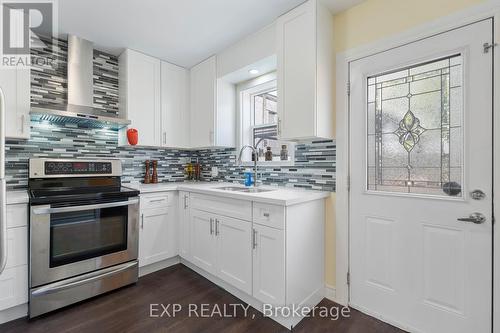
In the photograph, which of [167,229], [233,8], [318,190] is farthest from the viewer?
[167,229]

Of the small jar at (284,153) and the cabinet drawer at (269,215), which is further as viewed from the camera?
the small jar at (284,153)

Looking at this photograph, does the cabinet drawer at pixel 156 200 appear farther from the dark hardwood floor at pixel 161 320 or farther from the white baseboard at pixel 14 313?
the white baseboard at pixel 14 313

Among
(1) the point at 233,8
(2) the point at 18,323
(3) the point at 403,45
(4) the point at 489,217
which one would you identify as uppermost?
(1) the point at 233,8

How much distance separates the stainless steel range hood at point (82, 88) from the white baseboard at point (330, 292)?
102 inches

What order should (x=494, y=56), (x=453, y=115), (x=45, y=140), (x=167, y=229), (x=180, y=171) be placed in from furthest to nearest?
(x=180, y=171) → (x=167, y=229) → (x=45, y=140) → (x=453, y=115) → (x=494, y=56)

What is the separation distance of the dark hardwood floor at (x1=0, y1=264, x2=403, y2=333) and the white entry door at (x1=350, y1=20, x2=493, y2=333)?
0.96 feet

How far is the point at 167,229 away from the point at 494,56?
9.79 ft

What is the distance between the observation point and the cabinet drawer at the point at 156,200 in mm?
2503

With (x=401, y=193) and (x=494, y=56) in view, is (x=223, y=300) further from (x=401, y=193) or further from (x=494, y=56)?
(x=494, y=56)

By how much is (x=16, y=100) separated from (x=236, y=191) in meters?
2.05

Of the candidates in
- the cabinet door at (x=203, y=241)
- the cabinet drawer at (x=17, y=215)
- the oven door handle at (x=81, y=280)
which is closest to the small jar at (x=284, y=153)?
the cabinet door at (x=203, y=241)

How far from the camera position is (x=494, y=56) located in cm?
140

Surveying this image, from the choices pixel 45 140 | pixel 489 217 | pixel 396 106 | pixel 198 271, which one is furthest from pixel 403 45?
pixel 45 140

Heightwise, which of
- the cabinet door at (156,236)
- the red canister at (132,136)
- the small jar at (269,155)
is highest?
Answer: the red canister at (132,136)
